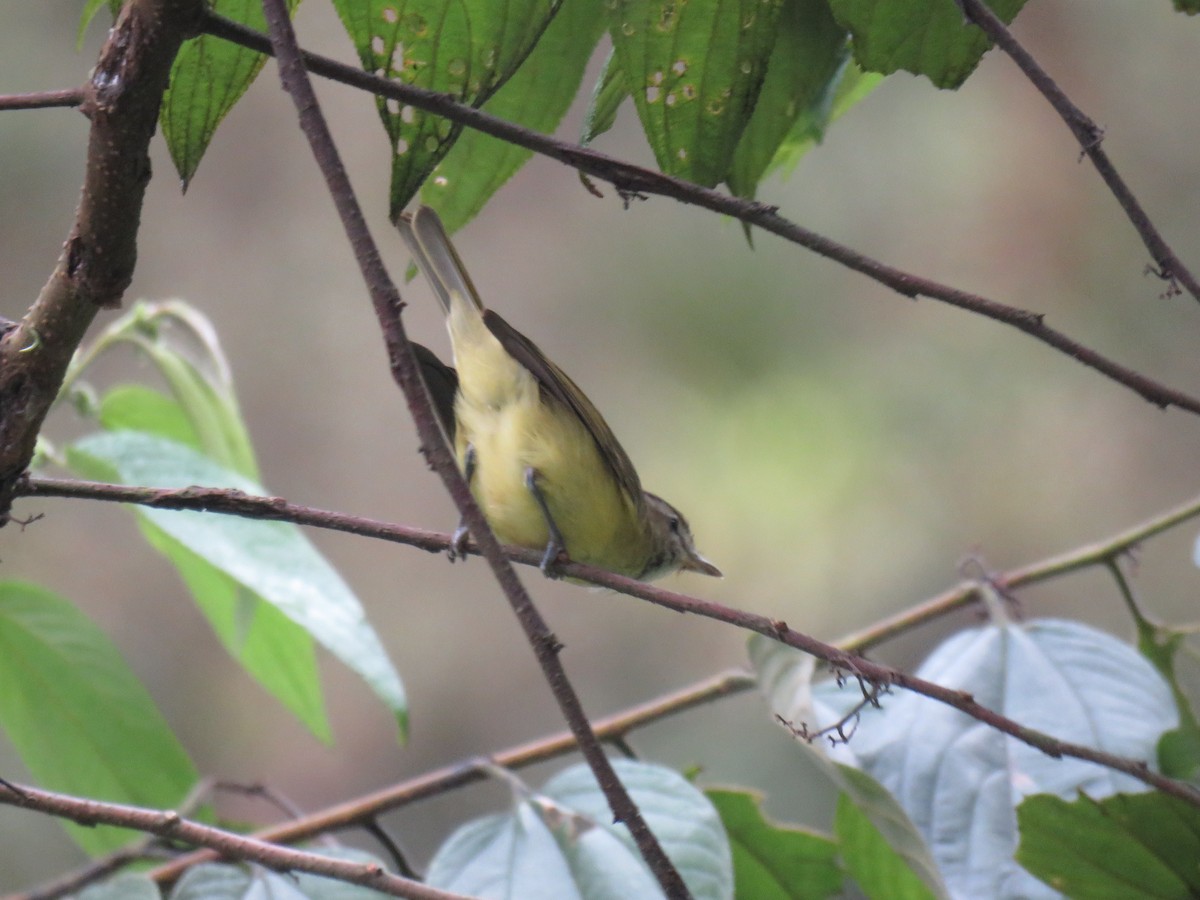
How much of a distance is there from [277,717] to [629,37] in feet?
17.1

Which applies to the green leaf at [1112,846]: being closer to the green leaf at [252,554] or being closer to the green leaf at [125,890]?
the green leaf at [252,554]

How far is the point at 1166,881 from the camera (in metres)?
1.16

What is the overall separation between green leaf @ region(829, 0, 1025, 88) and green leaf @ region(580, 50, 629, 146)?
0.66 ft

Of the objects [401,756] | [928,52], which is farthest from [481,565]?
[928,52]

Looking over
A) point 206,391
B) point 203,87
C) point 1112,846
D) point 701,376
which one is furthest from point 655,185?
point 701,376

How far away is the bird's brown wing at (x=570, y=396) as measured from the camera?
1641 millimetres

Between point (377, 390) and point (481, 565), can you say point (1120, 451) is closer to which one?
point (481, 565)

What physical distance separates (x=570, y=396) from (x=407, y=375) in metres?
1.07

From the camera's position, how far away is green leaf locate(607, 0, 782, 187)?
3.06 feet

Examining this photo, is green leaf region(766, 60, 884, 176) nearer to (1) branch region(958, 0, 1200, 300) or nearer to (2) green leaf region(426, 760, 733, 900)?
(1) branch region(958, 0, 1200, 300)

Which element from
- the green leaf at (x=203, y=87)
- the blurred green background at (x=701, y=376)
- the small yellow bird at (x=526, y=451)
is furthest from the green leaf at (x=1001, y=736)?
the blurred green background at (x=701, y=376)

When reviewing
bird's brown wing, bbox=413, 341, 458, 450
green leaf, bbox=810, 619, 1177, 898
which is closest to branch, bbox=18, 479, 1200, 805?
green leaf, bbox=810, 619, 1177, 898

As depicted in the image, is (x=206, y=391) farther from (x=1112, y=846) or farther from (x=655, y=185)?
(x=1112, y=846)

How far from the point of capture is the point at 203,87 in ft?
3.10
